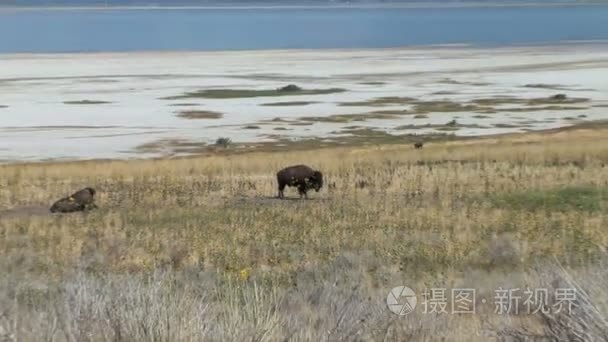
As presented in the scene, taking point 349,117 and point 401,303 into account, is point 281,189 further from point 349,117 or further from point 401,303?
point 349,117

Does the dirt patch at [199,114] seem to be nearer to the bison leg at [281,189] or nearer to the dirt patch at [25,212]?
the bison leg at [281,189]

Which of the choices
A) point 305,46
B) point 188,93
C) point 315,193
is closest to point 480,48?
point 305,46

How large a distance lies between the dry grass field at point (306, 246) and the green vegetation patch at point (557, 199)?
0.05 meters

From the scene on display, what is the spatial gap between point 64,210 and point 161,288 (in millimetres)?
12130

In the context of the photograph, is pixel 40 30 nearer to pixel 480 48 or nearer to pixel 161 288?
pixel 480 48

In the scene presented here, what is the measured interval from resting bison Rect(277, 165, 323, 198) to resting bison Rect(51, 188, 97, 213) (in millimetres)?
3532

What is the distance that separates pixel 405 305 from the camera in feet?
23.0

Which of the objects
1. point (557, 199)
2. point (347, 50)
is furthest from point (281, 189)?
point (347, 50)

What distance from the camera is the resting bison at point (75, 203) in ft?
58.9

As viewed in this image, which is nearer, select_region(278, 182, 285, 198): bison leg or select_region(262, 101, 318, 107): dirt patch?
select_region(278, 182, 285, 198): bison leg

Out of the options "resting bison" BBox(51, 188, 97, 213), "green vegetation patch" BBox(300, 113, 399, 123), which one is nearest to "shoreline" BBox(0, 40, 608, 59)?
"green vegetation patch" BBox(300, 113, 399, 123)

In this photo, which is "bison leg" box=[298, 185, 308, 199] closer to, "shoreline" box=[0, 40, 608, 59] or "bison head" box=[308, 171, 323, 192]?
"bison head" box=[308, 171, 323, 192]

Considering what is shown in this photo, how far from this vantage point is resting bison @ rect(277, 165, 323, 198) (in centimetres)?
1944

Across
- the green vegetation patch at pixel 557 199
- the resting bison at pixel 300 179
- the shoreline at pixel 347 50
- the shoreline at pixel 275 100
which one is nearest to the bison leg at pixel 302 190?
the resting bison at pixel 300 179
